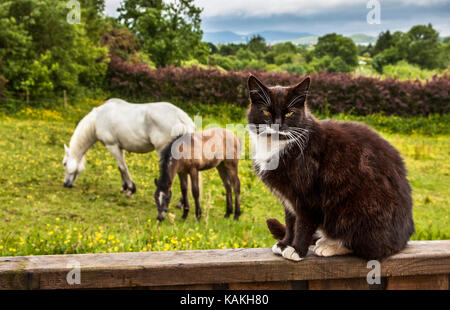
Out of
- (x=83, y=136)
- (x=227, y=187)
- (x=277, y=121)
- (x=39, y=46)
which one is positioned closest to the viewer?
(x=277, y=121)

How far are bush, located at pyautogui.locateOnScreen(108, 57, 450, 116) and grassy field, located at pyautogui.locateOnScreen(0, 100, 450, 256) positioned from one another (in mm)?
Answer: 2663

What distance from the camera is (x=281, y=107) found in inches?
89.4

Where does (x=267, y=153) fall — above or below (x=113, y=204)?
above

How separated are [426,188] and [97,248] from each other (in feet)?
25.3

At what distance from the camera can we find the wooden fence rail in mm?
1945

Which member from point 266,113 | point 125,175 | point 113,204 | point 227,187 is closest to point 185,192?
point 227,187

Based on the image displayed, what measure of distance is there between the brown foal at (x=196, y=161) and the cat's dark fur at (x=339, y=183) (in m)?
4.18

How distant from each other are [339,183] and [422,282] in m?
0.65

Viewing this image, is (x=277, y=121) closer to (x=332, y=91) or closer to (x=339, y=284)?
(x=339, y=284)

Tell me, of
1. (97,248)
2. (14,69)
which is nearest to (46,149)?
(14,69)

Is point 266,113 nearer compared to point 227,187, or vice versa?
point 266,113

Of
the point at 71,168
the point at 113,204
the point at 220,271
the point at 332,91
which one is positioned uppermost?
the point at 332,91

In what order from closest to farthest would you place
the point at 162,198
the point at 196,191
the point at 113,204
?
the point at 162,198 < the point at 196,191 < the point at 113,204

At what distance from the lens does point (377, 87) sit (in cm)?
1619
